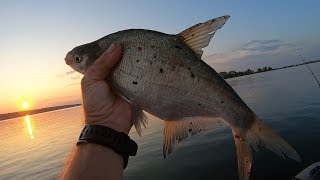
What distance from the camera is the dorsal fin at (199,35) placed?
158 inches

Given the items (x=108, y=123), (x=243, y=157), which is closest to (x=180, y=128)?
(x=243, y=157)

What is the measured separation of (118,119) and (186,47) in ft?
4.92

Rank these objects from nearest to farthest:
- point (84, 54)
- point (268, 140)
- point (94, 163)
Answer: point (268, 140) → point (94, 163) → point (84, 54)

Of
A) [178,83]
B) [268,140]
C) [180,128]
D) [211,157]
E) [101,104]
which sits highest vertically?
[178,83]

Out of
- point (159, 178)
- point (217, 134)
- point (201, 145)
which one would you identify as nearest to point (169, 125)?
point (159, 178)

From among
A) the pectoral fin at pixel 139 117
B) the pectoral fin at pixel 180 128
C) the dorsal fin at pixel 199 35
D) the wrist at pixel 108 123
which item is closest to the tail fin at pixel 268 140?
the pectoral fin at pixel 180 128

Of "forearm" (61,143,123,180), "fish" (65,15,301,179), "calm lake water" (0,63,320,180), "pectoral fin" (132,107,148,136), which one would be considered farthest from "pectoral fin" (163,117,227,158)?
"calm lake water" (0,63,320,180)

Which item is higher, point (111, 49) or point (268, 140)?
point (111, 49)

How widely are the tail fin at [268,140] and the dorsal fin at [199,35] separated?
1147 mm

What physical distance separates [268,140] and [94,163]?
2.06 metres

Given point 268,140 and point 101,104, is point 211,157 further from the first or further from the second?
point 268,140

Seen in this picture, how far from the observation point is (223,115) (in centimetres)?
391

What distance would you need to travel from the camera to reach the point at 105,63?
164 inches

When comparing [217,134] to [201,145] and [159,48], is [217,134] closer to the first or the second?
[201,145]
